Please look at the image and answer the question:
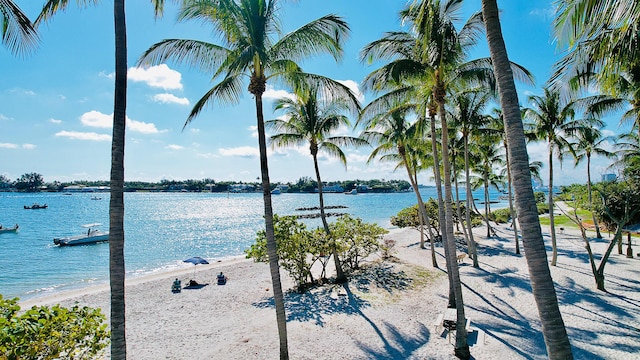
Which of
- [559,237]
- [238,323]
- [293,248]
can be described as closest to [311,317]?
[238,323]

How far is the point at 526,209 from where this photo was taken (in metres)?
3.47

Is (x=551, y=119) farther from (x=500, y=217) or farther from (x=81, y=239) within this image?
(x=81, y=239)

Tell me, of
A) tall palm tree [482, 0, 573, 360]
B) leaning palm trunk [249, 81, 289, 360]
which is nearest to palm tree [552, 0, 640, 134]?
tall palm tree [482, 0, 573, 360]

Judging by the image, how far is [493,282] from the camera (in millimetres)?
13641

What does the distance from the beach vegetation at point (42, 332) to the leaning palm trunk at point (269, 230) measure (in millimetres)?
3036

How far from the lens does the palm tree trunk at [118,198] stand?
4.16 metres

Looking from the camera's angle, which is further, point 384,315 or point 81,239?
point 81,239

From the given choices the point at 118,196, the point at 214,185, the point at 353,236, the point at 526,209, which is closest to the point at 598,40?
the point at 526,209

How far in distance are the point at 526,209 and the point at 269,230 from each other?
475 cm

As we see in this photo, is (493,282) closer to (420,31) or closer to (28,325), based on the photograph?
(420,31)

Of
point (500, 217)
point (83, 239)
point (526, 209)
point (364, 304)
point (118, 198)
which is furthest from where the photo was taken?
point (500, 217)

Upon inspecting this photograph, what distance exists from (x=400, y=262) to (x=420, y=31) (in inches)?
515

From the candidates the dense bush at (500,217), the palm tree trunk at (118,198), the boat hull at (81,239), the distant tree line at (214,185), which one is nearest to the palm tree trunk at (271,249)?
the palm tree trunk at (118,198)

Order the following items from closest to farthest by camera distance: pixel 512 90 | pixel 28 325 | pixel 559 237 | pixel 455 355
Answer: pixel 512 90
pixel 28 325
pixel 455 355
pixel 559 237
